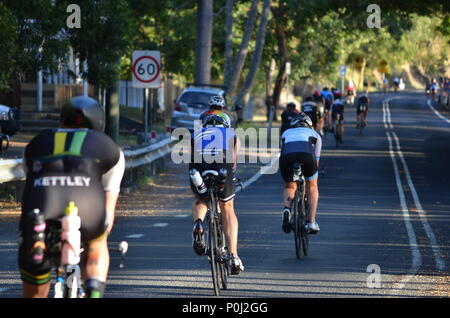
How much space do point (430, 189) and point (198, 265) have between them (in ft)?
36.8

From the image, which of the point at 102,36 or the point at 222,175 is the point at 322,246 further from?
the point at 102,36

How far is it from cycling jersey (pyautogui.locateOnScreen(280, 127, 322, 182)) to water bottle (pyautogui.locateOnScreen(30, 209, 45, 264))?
23.1ft

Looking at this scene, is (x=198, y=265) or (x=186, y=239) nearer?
(x=198, y=265)

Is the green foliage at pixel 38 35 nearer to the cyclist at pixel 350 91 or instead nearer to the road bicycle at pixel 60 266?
the road bicycle at pixel 60 266

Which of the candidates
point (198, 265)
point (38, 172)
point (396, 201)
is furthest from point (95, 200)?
point (396, 201)

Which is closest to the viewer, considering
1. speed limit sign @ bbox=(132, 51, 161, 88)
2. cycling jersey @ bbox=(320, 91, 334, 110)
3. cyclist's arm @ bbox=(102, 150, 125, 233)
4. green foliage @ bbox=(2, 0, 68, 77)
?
cyclist's arm @ bbox=(102, 150, 125, 233)

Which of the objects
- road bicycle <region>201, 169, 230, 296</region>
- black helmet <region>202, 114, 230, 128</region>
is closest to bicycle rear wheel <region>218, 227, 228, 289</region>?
road bicycle <region>201, 169, 230, 296</region>

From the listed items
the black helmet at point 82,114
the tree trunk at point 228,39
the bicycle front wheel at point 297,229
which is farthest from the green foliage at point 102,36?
the tree trunk at point 228,39

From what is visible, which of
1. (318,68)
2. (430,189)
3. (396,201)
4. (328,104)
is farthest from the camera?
(318,68)

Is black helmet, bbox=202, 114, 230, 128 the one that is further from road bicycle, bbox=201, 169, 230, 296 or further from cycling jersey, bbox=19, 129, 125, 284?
cycling jersey, bbox=19, 129, 125, 284

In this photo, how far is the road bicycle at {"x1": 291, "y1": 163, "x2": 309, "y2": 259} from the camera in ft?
41.3

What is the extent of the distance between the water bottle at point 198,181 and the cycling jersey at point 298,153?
280 cm
